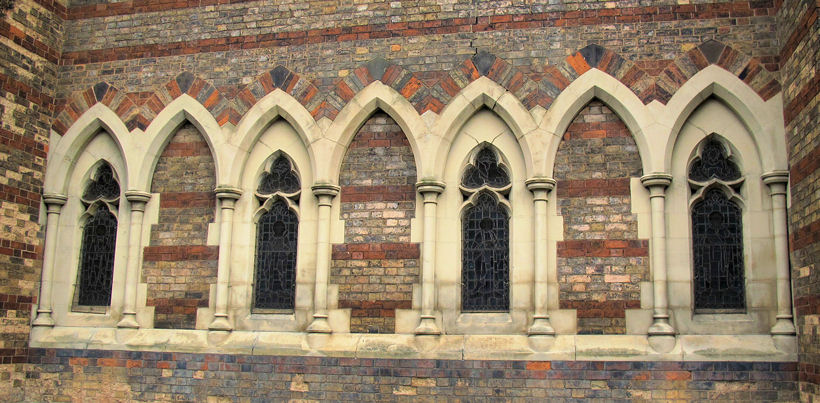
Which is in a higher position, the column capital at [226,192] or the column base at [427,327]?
the column capital at [226,192]

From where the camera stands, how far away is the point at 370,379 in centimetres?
922

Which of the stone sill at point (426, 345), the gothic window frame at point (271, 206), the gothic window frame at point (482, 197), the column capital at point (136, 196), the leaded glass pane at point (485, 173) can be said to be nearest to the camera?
the stone sill at point (426, 345)

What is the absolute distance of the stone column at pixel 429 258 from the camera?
924 centimetres

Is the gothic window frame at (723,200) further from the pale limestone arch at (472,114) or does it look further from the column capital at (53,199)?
the column capital at (53,199)

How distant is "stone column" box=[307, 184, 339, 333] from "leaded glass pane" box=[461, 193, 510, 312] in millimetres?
1749

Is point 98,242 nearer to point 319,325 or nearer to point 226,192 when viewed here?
point 226,192

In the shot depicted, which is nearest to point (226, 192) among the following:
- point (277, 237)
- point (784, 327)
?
point (277, 237)

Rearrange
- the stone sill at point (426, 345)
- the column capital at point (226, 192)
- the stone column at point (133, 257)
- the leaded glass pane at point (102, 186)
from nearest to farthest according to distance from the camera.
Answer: the stone sill at point (426, 345), the column capital at point (226, 192), the stone column at point (133, 257), the leaded glass pane at point (102, 186)

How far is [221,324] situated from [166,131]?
2873 mm

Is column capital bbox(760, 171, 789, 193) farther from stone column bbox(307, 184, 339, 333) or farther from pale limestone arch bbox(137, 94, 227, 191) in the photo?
pale limestone arch bbox(137, 94, 227, 191)

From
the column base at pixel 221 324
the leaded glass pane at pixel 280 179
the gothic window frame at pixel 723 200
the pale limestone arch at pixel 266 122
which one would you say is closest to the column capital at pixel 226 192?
the pale limestone arch at pixel 266 122

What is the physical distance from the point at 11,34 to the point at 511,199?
726cm

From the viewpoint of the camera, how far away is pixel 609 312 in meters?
8.98

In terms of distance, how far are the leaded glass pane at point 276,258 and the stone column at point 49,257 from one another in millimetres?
A: 3020
